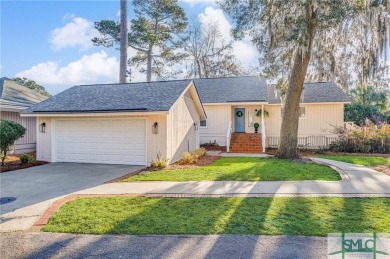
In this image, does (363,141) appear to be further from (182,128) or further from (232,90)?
(182,128)

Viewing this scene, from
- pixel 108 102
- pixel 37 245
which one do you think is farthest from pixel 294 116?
pixel 37 245

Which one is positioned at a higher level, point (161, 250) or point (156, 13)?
point (156, 13)

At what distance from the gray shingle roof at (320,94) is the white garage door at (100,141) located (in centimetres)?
1031

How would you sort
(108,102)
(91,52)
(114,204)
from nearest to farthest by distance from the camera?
(114,204), (108,102), (91,52)

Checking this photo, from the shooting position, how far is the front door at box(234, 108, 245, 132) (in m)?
20.5

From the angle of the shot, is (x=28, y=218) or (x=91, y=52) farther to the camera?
(x=91, y=52)

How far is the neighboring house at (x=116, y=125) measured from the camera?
38.7ft

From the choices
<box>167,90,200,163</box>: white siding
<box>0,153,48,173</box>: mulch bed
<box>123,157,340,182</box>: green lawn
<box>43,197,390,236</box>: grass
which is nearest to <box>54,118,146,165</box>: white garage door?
<box>0,153,48,173</box>: mulch bed

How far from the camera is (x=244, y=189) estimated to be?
7.41m

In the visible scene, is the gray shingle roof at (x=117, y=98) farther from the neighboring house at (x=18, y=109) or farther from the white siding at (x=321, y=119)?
the white siding at (x=321, y=119)

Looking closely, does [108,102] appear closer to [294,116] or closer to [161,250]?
[294,116]

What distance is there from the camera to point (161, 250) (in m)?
4.02

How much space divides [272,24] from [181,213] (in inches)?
419

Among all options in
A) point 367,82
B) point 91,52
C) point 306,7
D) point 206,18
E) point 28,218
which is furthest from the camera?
point 206,18
